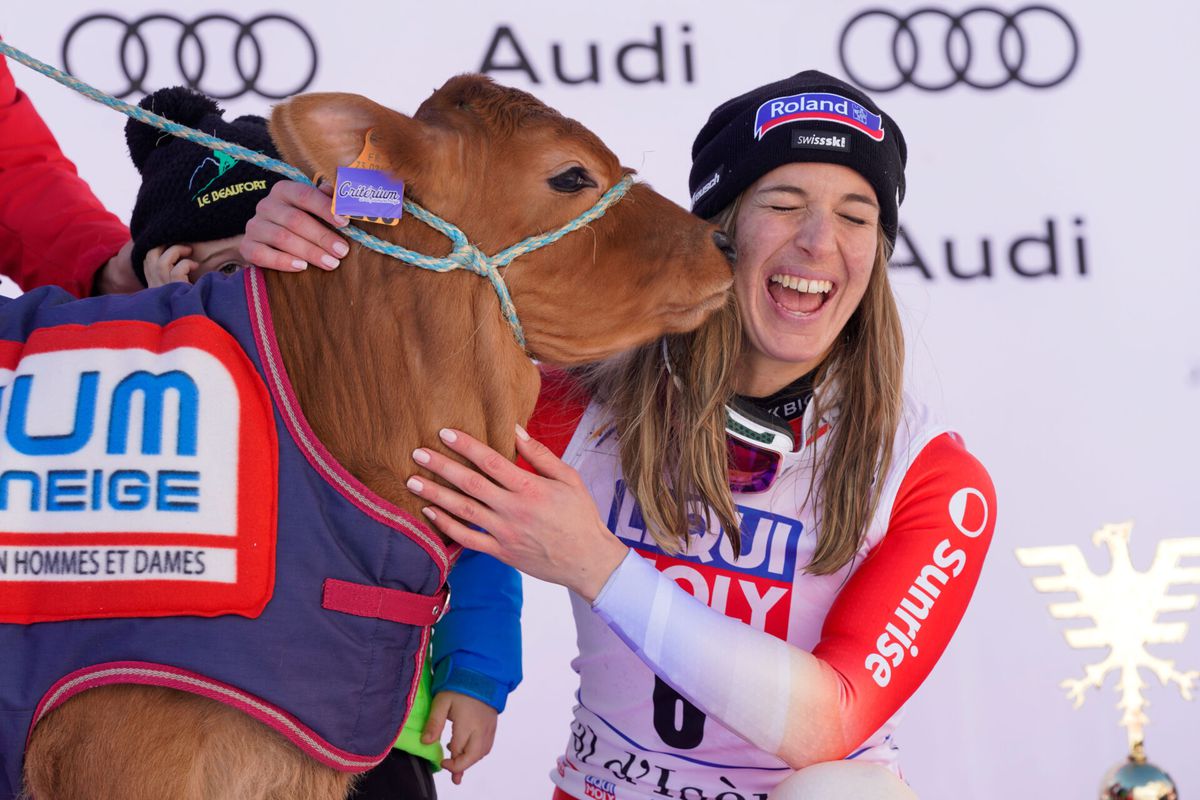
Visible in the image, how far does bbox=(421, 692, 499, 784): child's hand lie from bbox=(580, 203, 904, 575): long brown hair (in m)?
0.43

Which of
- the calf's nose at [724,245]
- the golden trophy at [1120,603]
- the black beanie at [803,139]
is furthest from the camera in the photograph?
the golden trophy at [1120,603]

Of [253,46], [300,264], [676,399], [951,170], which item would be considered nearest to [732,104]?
[676,399]

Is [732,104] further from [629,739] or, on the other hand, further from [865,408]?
[629,739]

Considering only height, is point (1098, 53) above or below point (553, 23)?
above

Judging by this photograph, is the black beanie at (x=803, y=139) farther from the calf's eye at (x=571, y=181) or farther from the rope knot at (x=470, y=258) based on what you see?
the rope knot at (x=470, y=258)

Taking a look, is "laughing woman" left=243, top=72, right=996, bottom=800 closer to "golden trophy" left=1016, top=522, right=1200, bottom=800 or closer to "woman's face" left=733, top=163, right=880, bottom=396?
"woman's face" left=733, top=163, right=880, bottom=396

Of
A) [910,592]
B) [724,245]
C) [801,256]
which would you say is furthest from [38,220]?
[910,592]

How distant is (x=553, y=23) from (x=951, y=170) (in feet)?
4.00

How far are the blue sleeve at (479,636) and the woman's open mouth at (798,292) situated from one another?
709 mm

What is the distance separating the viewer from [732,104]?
2344 millimetres

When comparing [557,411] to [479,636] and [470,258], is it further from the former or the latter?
[470,258]

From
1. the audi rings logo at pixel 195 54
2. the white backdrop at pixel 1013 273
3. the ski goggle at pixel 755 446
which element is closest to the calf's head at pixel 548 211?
the ski goggle at pixel 755 446

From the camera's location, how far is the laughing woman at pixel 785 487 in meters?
1.97

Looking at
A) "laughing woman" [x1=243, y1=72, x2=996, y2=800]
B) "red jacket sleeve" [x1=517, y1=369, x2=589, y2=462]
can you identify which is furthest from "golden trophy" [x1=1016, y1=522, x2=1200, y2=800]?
"red jacket sleeve" [x1=517, y1=369, x2=589, y2=462]
